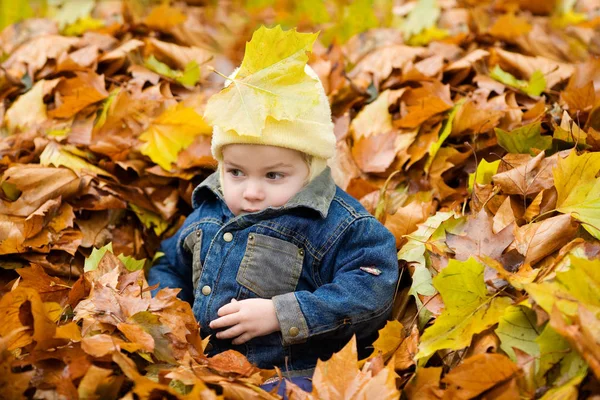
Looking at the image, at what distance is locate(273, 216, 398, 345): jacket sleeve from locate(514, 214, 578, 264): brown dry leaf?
0.40 meters

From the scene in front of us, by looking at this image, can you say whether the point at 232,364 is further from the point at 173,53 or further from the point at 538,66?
the point at 538,66

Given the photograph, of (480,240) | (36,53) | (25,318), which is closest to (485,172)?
(480,240)

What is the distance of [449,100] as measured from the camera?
2.70m

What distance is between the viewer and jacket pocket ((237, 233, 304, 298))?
207cm

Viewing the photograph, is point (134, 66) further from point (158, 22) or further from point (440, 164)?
point (440, 164)

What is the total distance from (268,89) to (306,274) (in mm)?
594

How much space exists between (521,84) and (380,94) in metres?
0.61

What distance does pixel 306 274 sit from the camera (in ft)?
6.88

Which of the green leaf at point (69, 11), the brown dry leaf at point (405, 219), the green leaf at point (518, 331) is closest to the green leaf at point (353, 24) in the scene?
Answer: the green leaf at point (69, 11)

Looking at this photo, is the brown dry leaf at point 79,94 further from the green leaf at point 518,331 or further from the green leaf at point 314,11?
the green leaf at point 518,331

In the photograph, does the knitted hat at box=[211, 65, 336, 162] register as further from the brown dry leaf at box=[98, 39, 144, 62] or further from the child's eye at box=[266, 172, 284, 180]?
the brown dry leaf at box=[98, 39, 144, 62]

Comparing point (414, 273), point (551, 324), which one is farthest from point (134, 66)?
point (551, 324)

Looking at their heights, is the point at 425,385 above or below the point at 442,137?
below

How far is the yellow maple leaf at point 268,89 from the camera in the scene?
193 cm
